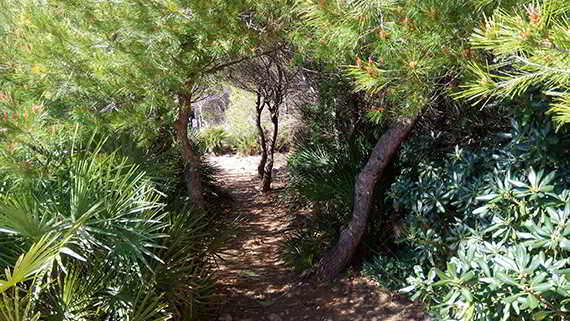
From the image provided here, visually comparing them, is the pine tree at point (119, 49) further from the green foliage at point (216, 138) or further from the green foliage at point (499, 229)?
the green foliage at point (216, 138)

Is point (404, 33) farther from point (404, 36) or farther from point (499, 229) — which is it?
point (499, 229)

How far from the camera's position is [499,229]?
2623 mm

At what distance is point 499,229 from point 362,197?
5.51ft

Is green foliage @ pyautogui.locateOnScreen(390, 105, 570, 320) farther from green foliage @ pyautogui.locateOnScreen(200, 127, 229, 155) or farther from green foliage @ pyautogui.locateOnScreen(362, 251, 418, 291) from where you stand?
green foliage @ pyautogui.locateOnScreen(200, 127, 229, 155)

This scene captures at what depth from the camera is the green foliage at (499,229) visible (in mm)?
2133

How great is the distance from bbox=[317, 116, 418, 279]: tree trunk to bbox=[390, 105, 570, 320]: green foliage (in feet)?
1.35

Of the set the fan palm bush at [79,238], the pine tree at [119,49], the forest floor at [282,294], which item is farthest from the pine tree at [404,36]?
the forest floor at [282,294]

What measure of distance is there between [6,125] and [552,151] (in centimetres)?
319

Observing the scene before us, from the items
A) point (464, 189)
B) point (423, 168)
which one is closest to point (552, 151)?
point (464, 189)

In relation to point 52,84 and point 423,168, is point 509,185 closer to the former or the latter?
point 423,168

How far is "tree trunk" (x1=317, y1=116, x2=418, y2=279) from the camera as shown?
3873mm

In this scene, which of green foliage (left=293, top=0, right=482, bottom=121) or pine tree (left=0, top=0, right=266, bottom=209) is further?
pine tree (left=0, top=0, right=266, bottom=209)

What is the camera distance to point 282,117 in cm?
1133

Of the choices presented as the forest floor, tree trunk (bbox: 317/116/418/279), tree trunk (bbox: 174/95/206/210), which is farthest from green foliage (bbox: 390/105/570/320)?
tree trunk (bbox: 174/95/206/210)
